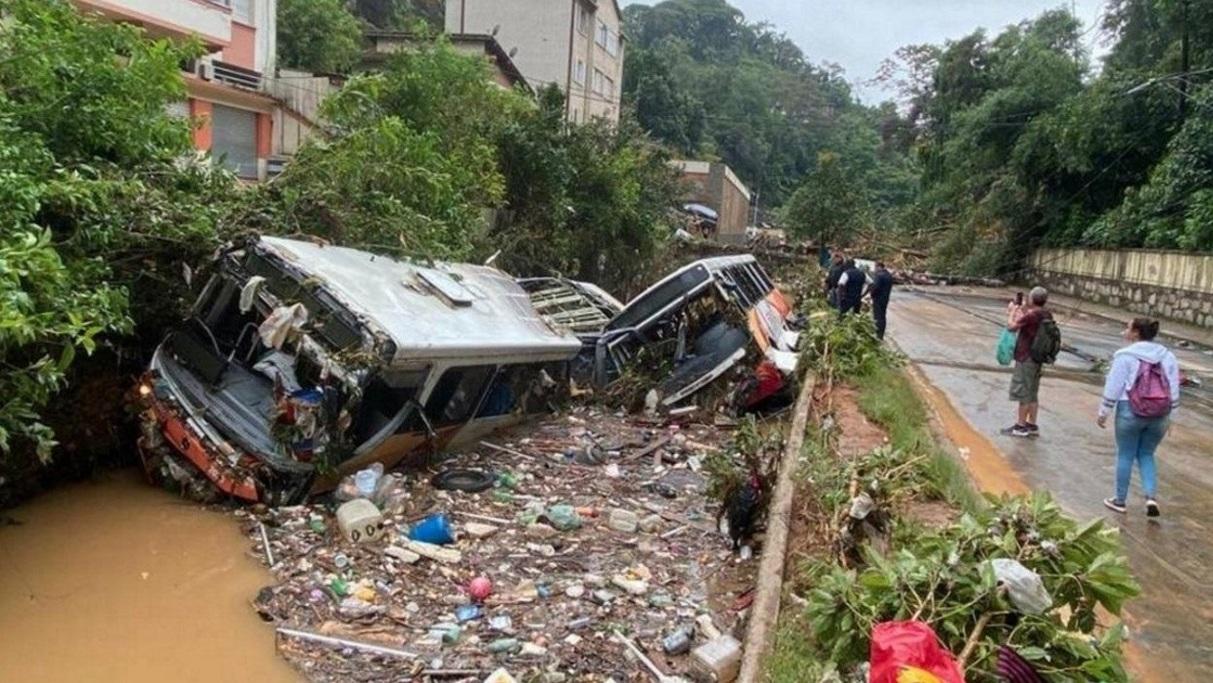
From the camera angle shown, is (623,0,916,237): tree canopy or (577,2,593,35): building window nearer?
(577,2,593,35): building window

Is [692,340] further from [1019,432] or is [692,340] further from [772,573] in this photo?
[772,573]

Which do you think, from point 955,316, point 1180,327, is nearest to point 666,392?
point 955,316

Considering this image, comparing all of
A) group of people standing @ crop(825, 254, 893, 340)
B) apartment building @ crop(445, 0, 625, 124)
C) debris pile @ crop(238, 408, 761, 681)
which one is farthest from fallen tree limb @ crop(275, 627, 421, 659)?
apartment building @ crop(445, 0, 625, 124)

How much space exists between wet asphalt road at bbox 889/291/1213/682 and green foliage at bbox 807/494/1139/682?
0.91 m

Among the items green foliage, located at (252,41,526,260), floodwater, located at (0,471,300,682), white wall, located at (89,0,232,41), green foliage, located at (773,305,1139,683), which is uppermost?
white wall, located at (89,0,232,41)

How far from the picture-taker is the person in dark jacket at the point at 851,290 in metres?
13.8

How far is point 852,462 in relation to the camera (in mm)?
5777

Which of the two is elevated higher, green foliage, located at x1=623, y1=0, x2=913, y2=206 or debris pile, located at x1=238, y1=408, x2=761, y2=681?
green foliage, located at x1=623, y1=0, x2=913, y2=206

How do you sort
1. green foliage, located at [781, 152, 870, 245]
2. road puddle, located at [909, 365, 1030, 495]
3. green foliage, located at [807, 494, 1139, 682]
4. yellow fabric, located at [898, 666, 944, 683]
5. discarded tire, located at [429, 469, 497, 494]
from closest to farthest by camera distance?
yellow fabric, located at [898, 666, 944, 683], green foliage, located at [807, 494, 1139, 682], road puddle, located at [909, 365, 1030, 495], discarded tire, located at [429, 469, 497, 494], green foliage, located at [781, 152, 870, 245]

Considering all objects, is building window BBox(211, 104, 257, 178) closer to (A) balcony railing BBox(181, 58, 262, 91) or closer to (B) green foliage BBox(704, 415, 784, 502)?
(A) balcony railing BBox(181, 58, 262, 91)

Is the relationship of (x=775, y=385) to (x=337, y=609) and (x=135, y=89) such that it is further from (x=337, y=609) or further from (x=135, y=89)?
(x=135, y=89)

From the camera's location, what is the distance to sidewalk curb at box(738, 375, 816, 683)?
4.03 metres

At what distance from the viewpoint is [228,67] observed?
18.6m

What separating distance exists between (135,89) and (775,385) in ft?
24.3
